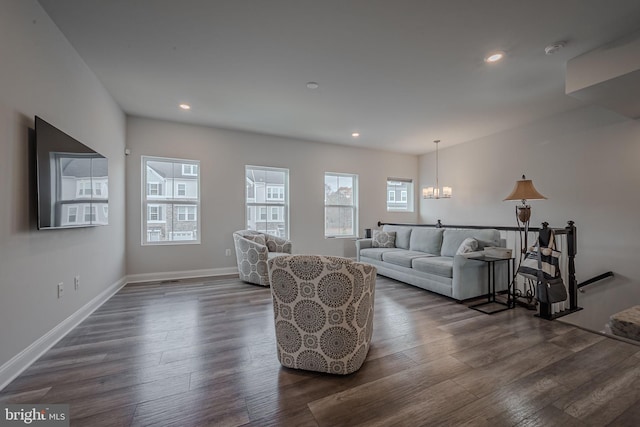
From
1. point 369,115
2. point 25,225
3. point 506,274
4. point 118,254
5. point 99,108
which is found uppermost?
point 369,115

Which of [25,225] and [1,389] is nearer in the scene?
[1,389]

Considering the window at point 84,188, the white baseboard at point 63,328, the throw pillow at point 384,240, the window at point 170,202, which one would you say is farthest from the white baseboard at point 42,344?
the throw pillow at point 384,240

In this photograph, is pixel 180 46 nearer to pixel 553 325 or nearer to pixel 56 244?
pixel 56 244

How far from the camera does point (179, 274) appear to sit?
15.2 feet

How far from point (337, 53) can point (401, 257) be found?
3145mm

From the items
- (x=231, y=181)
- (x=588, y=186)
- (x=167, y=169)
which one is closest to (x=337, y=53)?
(x=231, y=181)

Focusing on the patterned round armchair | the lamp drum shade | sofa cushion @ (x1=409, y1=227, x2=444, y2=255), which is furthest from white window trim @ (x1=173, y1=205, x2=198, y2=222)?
the lamp drum shade

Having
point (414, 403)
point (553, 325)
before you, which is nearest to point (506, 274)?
point (553, 325)

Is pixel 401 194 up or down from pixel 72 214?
up

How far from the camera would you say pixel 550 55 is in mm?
2691

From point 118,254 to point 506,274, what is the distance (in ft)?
19.0

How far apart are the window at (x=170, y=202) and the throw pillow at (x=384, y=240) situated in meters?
3.48

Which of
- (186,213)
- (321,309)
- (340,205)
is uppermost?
(340,205)

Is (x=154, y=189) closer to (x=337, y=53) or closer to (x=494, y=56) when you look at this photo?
(x=337, y=53)
